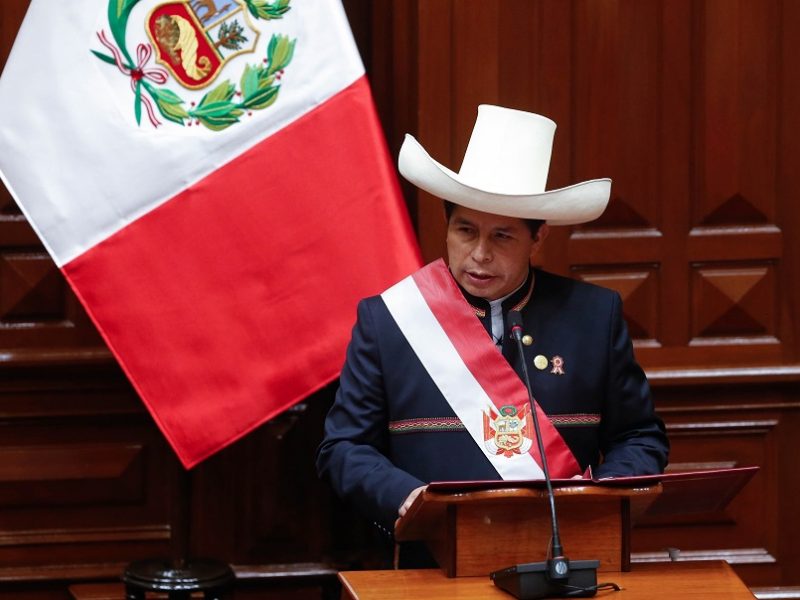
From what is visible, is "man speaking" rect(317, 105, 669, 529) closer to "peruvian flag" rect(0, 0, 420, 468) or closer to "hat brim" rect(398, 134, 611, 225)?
"hat brim" rect(398, 134, 611, 225)

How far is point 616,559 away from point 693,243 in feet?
5.18

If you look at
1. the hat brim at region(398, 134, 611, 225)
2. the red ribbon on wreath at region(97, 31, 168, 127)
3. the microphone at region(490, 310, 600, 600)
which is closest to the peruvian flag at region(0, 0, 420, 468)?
the red ribbon on wreath at region(97, 31, 168, 127)

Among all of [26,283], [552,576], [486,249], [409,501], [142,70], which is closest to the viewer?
[552,576]

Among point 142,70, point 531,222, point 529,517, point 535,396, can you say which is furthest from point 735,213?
point 529,517

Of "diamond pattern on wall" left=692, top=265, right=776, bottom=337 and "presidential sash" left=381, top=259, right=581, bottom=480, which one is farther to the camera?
"diamond pattern on wall" left=692, top=265, right=776, bottom=337

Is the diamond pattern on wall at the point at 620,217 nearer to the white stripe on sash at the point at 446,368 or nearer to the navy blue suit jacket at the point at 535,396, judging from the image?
the navy blue suit jacket at the point at 535,396

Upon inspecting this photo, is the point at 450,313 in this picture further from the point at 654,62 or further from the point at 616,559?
the point at 654,62

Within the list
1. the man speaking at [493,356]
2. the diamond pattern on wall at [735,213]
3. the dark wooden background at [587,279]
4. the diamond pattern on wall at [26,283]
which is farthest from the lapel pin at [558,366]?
the diamond pattern on wall at [26,283]

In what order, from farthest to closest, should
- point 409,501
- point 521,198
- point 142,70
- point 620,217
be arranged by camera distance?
point 620,217 < point 142,70 < point 521,198 < point 409,501

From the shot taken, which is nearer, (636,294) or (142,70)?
(142,70)

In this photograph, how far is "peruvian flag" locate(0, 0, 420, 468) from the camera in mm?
2904

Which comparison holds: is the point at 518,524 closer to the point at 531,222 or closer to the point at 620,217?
the point at 531,222

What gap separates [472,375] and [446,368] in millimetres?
57

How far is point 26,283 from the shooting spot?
3.43m
